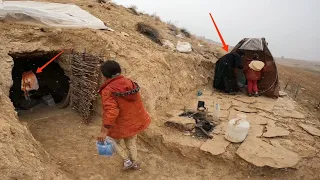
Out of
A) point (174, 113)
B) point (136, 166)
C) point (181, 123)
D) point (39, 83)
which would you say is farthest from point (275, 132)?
point (39, 83)

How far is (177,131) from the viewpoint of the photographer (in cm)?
477

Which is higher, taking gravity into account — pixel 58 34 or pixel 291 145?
pixel 58 34

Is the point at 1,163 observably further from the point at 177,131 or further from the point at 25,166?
the point at 177,131

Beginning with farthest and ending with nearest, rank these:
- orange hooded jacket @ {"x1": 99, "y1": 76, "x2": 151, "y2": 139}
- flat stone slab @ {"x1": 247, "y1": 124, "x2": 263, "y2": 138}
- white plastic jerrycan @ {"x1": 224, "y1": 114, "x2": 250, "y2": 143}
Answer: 1. flat stone slab @ {"x1": 247, "y1": 124, "x2": 263, "y2": 138}
2. white plastic jerrycan @ {"x1": 224, "y1": 114, "x2": 250, "y2": 143}
3. orange hooded jacket @ {"x1": 99, "y1": 76, "x2": 151, "y2": 139}

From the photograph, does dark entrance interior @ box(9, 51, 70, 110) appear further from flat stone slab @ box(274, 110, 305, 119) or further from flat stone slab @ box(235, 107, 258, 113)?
flat stone slab @ box(274, 110, 305, 119)

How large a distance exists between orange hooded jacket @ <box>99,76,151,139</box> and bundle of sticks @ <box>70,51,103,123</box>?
200 centimetres

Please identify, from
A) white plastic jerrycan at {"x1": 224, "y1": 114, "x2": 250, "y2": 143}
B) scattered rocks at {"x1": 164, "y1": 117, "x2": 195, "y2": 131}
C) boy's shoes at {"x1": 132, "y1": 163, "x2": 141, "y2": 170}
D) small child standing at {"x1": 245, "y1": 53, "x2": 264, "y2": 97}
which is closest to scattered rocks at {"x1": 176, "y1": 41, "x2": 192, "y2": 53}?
small child standing at {"x1": 245, "y1": 53, "x2": 264, "y2": 97}

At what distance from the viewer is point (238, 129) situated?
428cm

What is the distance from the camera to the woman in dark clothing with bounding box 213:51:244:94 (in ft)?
21.3

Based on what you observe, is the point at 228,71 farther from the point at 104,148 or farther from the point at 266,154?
the point at 104,148

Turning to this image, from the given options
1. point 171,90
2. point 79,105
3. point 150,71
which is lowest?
point 79,105

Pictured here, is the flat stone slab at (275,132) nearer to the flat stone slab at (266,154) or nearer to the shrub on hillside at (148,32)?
the flat stone slab at (266,154)

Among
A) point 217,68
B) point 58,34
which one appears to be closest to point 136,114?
point 58,34

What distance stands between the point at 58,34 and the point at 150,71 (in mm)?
2062
